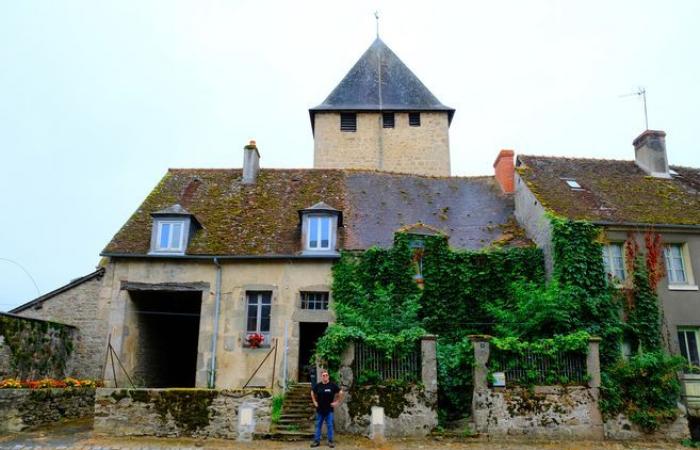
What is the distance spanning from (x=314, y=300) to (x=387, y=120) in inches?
496

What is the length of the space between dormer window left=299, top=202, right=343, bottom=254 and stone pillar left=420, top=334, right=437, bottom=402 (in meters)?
4.25

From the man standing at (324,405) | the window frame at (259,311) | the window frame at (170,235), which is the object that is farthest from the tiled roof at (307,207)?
the man standing at (324,405)

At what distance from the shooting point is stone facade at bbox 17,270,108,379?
15.4 metres

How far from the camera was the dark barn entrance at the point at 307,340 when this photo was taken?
50.3ft

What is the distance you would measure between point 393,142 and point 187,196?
10.5 m

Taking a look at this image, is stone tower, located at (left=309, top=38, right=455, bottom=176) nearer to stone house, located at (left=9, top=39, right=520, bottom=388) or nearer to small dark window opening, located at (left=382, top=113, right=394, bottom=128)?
small dark window opening, located at (left=382, top=113, right=394, bottom=128)

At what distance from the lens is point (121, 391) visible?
11.2m

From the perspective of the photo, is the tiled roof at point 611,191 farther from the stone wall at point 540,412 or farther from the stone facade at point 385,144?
the stone facade at point 385,144

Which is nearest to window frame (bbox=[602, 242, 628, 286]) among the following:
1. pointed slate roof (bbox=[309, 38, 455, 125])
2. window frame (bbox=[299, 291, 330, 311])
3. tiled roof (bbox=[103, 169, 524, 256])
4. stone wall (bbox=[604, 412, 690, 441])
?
tiled roof (bbox=[103, 169, 524, 256])

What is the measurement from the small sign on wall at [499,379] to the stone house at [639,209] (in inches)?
158

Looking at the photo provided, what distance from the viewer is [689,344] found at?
14172 millimetres

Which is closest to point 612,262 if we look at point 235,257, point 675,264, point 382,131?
point 675,264

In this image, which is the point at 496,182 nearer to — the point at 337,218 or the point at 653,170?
the point at 653,170

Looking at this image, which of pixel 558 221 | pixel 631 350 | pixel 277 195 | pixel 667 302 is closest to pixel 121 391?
pixel 277 195
